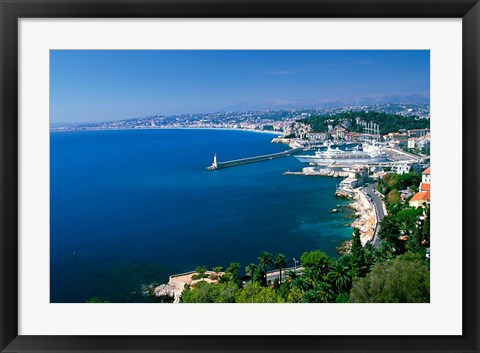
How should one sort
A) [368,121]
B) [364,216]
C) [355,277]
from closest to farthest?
[355,277], [364,216], [368,121]

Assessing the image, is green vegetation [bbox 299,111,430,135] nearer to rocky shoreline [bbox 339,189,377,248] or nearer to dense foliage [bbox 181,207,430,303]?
rocky shoreline [bbox 339,189,377,248]

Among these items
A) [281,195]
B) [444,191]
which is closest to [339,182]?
[281,195]

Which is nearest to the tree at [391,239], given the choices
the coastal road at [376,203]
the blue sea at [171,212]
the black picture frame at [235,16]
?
the coastal road at [376,203]

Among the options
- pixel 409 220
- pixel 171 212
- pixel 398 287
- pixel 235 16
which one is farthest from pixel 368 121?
pixel 235 16

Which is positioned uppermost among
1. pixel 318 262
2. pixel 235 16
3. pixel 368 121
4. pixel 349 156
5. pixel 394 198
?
pixel 368 121

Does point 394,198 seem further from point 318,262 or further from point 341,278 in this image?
point 341,278

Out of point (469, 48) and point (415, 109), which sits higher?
point (415, 109)

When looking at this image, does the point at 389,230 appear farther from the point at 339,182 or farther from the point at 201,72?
the point at 201,72

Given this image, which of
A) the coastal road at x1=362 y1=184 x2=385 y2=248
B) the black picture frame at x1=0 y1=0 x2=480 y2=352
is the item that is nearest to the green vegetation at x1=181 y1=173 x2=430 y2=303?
the coastal road at x1=362 y1=184 x2=385 y2=248
